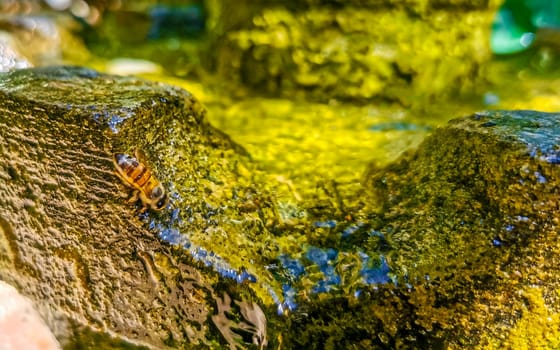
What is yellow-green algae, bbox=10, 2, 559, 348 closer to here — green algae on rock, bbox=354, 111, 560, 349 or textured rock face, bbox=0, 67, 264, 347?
green algae on rock, bbox=354, 111, 560, 349

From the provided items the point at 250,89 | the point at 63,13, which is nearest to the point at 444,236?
the point at 250,89

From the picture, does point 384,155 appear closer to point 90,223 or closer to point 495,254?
point 495,254

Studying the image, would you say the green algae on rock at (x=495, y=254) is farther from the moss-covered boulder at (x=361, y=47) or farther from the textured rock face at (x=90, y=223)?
the moss-covered boulder at (x=361, y=47)

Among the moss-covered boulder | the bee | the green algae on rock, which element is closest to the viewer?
the green algae on rock

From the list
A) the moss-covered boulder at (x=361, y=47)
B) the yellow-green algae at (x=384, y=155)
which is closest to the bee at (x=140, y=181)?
the yellow-green algae at (x=384, y=155)

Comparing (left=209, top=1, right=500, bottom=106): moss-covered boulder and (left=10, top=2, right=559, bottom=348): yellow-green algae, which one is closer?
(left=10, top=2, right=559, bottom=348): yellow-green algae

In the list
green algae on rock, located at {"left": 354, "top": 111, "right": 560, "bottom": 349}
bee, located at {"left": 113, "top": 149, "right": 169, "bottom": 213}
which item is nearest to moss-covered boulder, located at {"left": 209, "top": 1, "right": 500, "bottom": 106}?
green algae on rock, located at {"left": 354, "top": 111, "right": 560, "bottom": 349}
